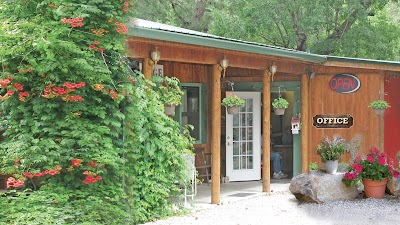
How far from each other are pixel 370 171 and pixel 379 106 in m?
1.92

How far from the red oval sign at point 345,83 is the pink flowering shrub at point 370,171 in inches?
90.1

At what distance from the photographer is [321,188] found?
9008 millimetres

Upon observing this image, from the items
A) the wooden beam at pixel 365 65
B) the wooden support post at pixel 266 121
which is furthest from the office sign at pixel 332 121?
the wooden support post at pixel 266 121

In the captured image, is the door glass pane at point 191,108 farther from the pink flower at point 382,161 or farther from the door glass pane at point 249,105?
the pink flower at point 382,161

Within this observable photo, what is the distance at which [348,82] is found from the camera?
11.5 meters

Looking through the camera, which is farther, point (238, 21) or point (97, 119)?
point (238, 21)

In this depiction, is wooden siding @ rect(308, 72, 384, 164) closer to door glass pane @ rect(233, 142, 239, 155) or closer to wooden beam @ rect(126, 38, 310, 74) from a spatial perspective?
wooden beam @ rect(126, 38, 310, 74)

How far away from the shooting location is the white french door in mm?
11836

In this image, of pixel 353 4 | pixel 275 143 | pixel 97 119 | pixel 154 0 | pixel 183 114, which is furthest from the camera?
pixel 154 0

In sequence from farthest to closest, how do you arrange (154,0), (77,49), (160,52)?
(154,0) → (160,52) → (77,49)

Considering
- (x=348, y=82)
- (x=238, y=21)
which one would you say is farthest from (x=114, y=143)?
(x=238, y=21)

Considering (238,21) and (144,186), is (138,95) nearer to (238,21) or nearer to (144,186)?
(144,186)

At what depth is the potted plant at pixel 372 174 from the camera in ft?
30.2

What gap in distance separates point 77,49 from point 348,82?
645 cm
